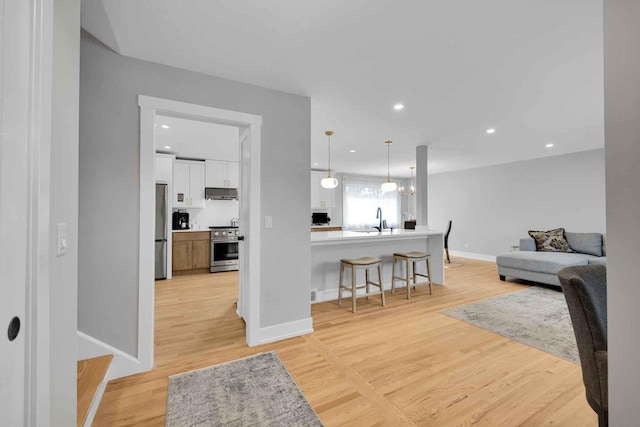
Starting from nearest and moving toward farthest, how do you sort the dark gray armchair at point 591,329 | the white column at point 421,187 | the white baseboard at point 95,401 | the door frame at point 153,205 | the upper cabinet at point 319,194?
1. the dark gray armchair at point 591,329
2. the white baseboard at point 95,401
3. the door frame at point 153,205
4. the white column at point 421,187
5. the upper cabinet at point 319,194

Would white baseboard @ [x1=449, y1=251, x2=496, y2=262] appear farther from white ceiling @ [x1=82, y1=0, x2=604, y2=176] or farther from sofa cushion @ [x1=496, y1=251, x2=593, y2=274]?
white ceiling @ [x1=82, y1=0, x2=604, y2=176]

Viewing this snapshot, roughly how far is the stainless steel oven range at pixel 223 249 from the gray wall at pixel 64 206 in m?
4.42

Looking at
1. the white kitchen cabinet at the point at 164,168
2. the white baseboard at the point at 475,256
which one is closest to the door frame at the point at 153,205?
the white kitchen cabinet at the point at 164,168

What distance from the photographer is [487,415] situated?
5.41ft

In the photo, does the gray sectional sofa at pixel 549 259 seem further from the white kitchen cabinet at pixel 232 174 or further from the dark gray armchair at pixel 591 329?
the white kitchen cabinet at pixel 232 174

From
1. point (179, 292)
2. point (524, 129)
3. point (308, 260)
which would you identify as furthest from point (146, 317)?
point (524, 129)

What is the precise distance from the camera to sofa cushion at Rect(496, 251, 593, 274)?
166 inches

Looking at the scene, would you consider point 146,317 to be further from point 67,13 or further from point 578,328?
point 578,328

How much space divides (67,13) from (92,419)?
2.13 m

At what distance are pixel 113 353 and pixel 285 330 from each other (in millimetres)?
1388

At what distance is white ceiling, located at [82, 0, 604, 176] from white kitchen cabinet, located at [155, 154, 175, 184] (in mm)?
3476

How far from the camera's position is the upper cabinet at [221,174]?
601 cm

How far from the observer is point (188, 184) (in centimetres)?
586

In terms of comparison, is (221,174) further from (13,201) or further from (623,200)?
(623,200)
